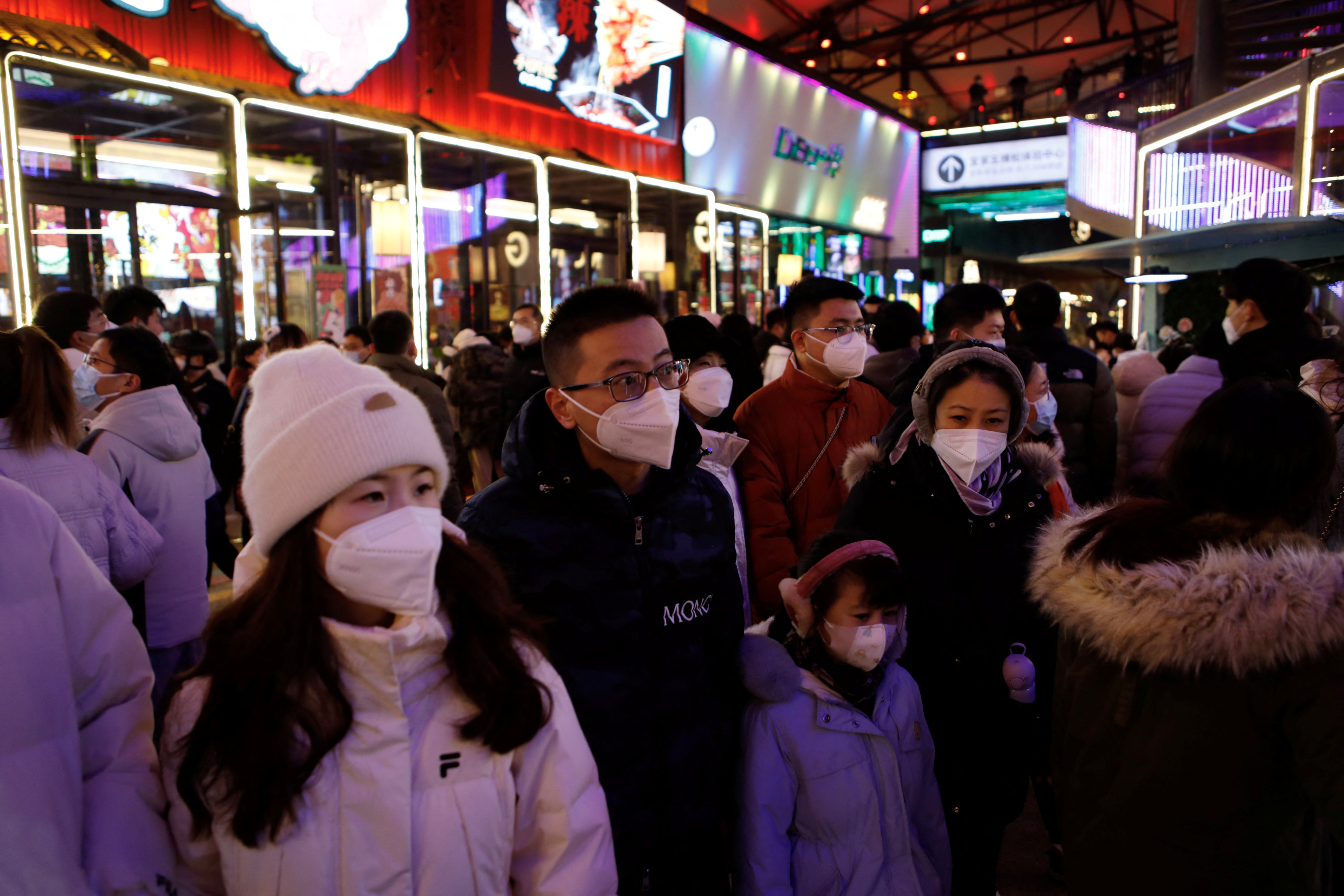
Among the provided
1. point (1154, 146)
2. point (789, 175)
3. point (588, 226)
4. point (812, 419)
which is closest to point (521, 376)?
point (812, 419)

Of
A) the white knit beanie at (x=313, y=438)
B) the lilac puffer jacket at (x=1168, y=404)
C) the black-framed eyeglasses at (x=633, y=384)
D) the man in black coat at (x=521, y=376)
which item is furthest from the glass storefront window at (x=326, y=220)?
the white knit beanie at (x=313, y=438)

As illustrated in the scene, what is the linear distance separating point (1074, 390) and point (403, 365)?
12.7 feet

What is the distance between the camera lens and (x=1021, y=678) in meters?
2.22

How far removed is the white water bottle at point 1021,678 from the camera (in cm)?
222

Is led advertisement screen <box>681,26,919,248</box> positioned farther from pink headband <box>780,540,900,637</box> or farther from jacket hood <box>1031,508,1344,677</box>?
jacket hood <box>1031,508,1344,677</box>

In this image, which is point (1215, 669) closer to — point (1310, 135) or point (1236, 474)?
point (1236, 474)

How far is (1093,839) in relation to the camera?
1675mm

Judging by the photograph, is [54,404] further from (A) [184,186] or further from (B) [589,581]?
(A) [184,186]

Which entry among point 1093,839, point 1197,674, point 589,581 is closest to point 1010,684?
point 1093,839

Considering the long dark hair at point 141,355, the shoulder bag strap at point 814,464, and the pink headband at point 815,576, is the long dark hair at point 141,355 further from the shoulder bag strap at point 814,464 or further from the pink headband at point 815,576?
the pink headband at point 815,576

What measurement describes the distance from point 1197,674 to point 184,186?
897 centimetres

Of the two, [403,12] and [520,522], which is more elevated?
[403,12]

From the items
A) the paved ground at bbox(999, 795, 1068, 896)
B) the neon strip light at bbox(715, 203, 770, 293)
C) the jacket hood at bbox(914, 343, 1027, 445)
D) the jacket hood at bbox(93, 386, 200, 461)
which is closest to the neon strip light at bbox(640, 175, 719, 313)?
the neon strip light at bbox(715, 203, 770, 293)

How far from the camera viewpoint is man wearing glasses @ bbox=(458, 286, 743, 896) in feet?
5.89
